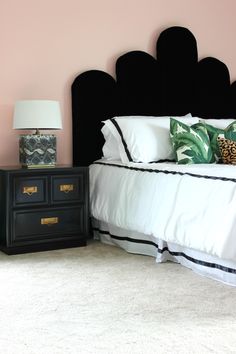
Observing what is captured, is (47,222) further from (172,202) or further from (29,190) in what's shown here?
(172,202)

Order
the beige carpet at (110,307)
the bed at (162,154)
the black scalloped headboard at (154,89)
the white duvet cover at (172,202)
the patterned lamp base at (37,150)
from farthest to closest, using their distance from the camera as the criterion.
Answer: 1. the black scalloped headboard at (154,89)
2. the patterned lamp base at (37,150)
3. the bed at (162,154)
4. the white duvet cover at (172,202)
5. the beige carpet at (110,307)

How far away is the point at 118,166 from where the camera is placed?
12.9ft

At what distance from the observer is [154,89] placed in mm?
4496

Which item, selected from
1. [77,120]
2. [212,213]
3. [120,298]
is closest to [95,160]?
[77,120]

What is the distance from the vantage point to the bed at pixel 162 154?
3.10m

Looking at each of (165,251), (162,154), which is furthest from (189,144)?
(165,251)

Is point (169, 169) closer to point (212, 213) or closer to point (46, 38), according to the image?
point (212, 213)

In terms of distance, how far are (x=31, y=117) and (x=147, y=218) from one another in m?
1.04

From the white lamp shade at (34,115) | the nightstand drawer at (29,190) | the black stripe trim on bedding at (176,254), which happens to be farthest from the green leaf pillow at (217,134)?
the nightstand drawer at (29,190)

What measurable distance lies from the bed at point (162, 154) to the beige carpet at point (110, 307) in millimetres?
193

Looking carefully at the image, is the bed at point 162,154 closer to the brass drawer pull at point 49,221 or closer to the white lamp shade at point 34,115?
the brass drawer pull at point 49,221

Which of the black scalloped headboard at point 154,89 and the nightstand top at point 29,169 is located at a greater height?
the black scalloped headboard at point 154,89

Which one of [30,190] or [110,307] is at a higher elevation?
[30,190]

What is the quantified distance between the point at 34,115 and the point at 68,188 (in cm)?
55
